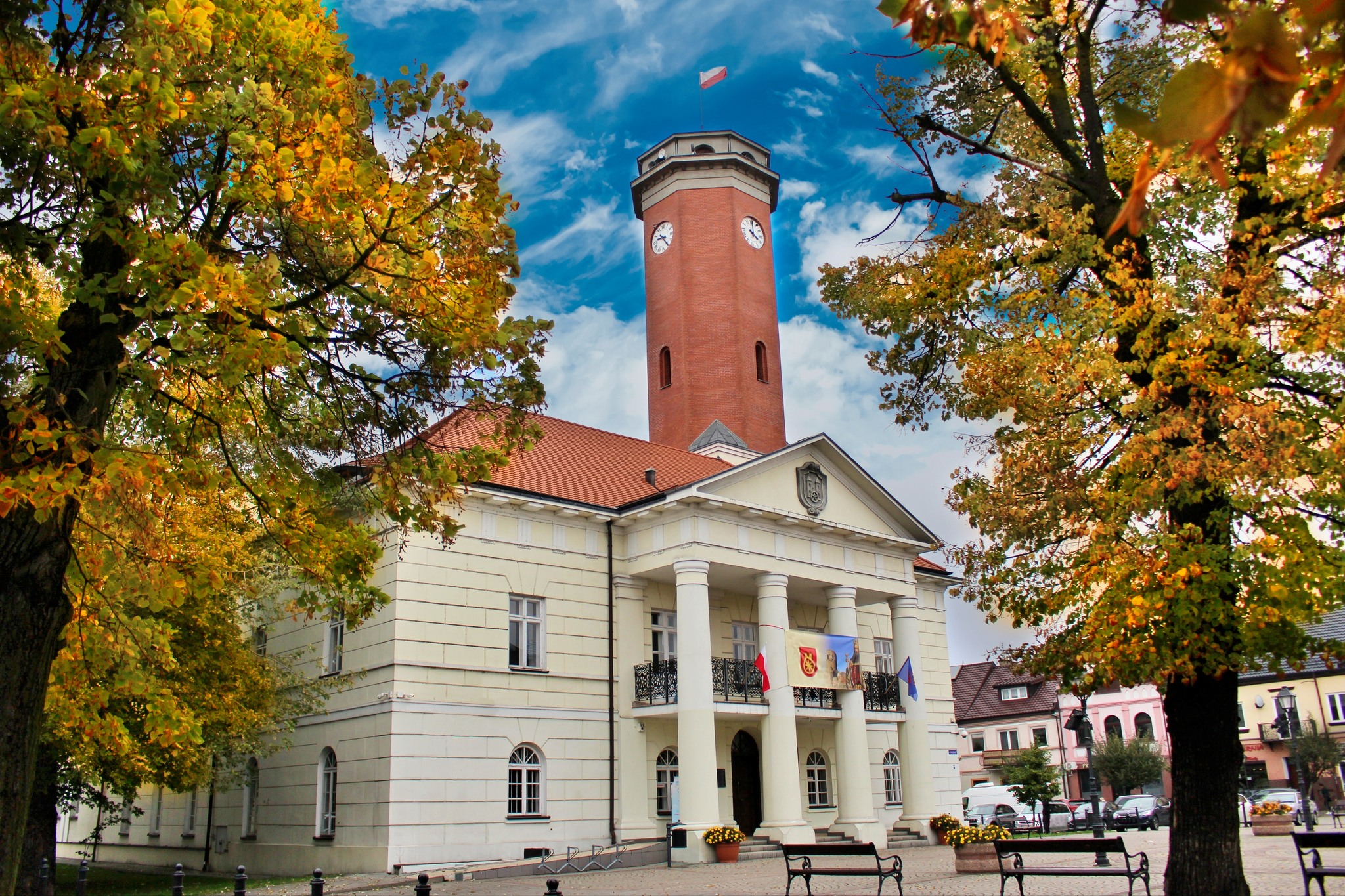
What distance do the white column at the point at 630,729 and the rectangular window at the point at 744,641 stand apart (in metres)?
3.21

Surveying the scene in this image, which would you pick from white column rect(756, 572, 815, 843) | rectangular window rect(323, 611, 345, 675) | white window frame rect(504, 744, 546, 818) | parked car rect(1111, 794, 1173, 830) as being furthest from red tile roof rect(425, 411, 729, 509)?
parked car rect(1111, 794, 1173, 830)

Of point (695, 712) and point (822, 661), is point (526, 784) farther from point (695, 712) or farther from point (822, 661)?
point (822, 661)

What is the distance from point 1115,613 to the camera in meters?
10.9

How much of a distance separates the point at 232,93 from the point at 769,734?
2148 centimetres

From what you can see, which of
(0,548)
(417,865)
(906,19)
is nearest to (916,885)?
(417,865)

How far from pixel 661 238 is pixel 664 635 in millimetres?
21081

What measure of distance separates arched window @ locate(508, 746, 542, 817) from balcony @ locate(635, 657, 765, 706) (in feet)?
10.4

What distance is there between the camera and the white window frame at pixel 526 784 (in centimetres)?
2427

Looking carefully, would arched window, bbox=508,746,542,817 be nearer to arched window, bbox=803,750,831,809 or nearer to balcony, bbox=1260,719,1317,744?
arched window, bbox=803,750,831,809

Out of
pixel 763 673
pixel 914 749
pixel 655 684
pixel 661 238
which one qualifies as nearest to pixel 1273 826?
pixel 914 749

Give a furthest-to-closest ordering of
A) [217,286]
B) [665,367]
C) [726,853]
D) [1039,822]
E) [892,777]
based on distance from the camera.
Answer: [665,367]
[1039,822]
[892,777]
[726,853]
[217,286]

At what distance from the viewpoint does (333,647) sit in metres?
25.6

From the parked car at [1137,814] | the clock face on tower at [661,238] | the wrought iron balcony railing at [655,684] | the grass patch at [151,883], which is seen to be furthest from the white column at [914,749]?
the clock face on tower at [661,238]

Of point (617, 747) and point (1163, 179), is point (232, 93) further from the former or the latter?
point (617, 747)
